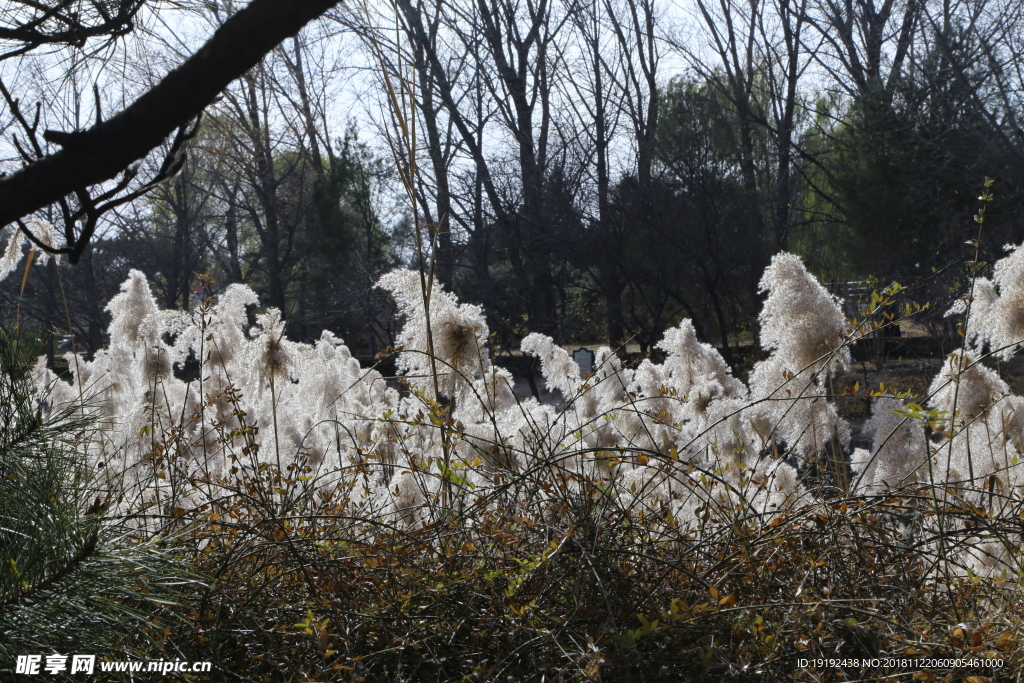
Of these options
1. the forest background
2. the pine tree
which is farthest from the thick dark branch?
the forest background

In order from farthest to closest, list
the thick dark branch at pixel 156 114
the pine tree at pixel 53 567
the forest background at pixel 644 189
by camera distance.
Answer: the forest background at pixel 644 189
the pine tree at pixel 53 567
the thick dark branch at pixel 156 114

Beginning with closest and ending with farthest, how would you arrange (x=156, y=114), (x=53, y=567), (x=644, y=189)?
(x=156, y=114) < (x=53, y=567) < (x=644, y=189)

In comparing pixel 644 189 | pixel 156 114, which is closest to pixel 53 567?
pixel 156 114

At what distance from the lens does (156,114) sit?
121cm

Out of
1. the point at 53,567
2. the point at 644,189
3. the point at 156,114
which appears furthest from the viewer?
the point at 644,189

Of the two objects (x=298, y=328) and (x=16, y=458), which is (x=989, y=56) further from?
(x=298, y=328)

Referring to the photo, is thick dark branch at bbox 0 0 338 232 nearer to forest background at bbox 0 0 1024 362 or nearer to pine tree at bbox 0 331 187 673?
pine tree at bbox 0 331 187 673

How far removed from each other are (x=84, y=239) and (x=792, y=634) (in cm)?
172

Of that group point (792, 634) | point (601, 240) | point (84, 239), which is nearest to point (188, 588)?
point (84, 239)

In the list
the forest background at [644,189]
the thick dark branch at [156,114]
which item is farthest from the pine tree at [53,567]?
the forest background at [644,189]

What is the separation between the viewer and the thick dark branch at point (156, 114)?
118 cm

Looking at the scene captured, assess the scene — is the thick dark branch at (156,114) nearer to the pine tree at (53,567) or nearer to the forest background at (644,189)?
the pine tree at (53,567)

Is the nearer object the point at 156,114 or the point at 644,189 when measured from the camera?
the point at 156,114

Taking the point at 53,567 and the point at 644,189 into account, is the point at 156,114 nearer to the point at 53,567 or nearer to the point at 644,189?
the point at 53,567
